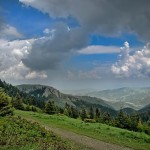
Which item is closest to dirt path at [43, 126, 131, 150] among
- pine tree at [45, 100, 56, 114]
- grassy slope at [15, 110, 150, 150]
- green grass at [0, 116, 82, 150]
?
grassy slope at [15, 110, 150, 150]

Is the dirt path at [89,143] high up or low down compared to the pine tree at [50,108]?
down

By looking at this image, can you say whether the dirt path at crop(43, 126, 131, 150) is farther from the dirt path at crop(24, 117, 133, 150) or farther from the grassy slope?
the grassy slope

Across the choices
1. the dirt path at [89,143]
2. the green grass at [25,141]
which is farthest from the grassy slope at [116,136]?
the green grass at [25,141]

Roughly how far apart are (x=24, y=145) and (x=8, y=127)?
28.2 feet

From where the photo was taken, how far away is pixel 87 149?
27297mm

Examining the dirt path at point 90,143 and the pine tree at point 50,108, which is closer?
the dirt path at point 90,143

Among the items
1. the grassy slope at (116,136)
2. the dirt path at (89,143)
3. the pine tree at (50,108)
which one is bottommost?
the dirt path at (89,143)

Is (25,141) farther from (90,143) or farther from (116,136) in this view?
(116,136)

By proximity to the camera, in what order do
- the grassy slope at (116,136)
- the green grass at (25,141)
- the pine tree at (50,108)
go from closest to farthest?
the green grass at (25,141) < the grassy slope at (116,136) < the pine tree at (50,108)

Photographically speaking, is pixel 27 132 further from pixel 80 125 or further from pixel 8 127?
pixel 80 125

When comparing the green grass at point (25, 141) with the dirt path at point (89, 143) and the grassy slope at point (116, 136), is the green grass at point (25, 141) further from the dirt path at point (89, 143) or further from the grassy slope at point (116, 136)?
the grassy slope at point (116, 136)

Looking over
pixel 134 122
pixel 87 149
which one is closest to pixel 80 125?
pixel 87 149

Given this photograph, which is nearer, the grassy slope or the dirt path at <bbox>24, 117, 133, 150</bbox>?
the dirt path at <bbox>24, 117, 133, 150</bbox>

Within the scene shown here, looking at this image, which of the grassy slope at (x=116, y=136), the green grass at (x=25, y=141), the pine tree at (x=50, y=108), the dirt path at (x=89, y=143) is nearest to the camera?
the green grass at (x=25, y=141)
